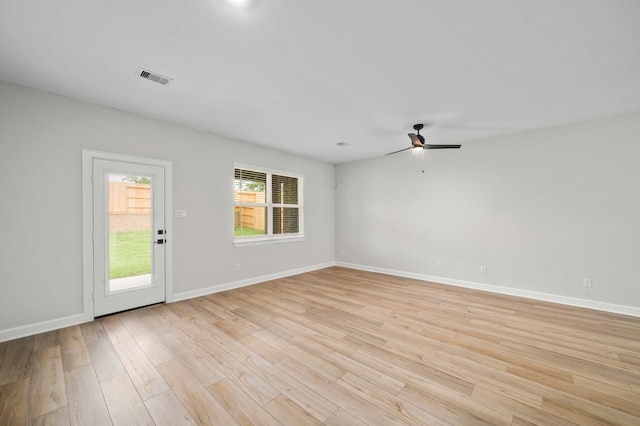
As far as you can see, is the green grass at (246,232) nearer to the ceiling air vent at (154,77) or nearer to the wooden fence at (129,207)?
the wooden fence at (129,207)

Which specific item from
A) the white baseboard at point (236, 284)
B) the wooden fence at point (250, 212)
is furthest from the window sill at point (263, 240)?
the white baseboard at point (236, 284)

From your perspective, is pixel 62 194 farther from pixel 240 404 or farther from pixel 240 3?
pixel 240 404

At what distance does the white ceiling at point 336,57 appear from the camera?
179cm

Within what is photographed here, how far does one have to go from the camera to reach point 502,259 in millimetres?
4430

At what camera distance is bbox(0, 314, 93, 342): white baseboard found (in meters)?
2.66

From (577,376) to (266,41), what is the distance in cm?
382

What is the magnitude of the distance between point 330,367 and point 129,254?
10.4 feet

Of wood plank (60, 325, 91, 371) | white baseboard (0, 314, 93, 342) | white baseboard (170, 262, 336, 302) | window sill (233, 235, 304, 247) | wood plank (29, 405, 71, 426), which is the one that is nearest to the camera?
wood plank (29, 405, 71, 426)

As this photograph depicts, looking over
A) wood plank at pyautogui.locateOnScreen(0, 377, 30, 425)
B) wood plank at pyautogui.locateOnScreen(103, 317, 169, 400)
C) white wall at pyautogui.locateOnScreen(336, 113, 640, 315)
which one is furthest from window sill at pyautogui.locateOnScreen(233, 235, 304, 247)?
wood plank at pyautogui.locateOnScreen(0, 377, 30, 425)

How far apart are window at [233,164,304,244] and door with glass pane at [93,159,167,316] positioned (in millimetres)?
1346

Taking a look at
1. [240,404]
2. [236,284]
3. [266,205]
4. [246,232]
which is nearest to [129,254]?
[236,284]

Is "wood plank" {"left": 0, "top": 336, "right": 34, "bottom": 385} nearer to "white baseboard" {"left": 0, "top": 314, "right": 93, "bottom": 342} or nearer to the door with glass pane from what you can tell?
"white baseboard" {"left": 0, "top": 314, "right": 93, "bottom": 342}

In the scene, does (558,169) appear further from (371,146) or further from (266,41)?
(266,41)

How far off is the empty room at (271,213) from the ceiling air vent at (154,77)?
2 cm
